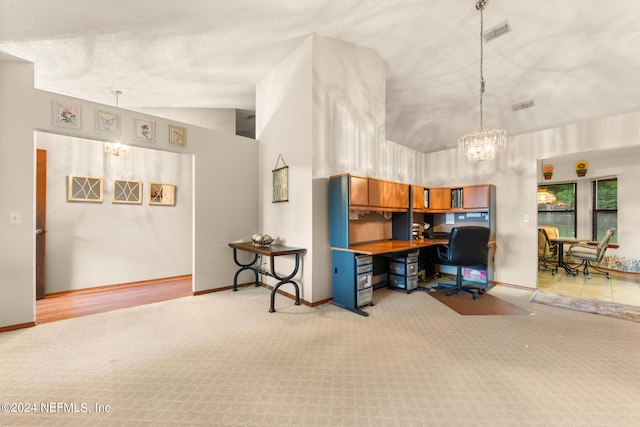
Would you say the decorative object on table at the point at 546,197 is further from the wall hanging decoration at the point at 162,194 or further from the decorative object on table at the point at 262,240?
the wall hanging decoration at the point at 162,194

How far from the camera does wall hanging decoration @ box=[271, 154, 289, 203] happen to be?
384 centimetres

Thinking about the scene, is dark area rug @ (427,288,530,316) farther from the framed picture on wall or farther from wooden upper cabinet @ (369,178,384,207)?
the framed picture on wall

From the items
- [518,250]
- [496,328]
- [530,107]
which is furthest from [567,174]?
[496,328]

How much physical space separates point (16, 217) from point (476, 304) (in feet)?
17.6

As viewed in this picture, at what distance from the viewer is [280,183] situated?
3.98 m

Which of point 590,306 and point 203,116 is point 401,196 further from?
point 203,116

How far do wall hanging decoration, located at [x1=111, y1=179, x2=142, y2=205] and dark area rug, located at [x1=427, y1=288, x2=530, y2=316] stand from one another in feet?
16.7

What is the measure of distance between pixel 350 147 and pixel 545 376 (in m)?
3.11

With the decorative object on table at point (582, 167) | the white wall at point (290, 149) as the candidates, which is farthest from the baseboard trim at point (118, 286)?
the decorative object on table at point (582, 167)

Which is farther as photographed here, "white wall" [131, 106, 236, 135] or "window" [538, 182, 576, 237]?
"window" [538, 182, 576, 237]

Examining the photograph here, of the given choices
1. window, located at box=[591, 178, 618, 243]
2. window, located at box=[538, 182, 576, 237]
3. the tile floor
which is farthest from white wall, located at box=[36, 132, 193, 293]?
window, located at box=[591, 178, 618, 243]

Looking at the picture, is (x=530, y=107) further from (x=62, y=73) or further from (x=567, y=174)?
(x=62, y=73)

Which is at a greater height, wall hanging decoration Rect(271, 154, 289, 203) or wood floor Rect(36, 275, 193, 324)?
wall hanging decoration Rect(271, 154, 289, 203)

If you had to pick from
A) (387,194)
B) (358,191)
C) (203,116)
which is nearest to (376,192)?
(387,194)
